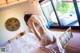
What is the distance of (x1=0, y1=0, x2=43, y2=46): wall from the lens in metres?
4.60

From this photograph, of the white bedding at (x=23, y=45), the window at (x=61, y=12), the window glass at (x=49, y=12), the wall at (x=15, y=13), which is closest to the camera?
the white bedding at (x=23, y=45)

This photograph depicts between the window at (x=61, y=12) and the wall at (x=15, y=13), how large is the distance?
26.2 inches

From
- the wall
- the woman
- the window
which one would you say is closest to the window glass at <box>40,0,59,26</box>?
the window

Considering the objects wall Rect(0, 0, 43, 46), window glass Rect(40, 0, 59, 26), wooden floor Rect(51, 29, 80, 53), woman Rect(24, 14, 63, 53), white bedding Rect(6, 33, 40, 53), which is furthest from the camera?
window glass Rect(40, 0, 59, 26)

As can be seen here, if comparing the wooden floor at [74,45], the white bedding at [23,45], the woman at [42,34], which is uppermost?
the woman at [42,34]

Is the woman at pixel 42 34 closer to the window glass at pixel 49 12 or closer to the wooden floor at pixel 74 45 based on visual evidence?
the wooden floor at pixel 74 45

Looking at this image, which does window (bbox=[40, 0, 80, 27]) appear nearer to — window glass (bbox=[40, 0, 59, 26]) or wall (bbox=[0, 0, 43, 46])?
window glass (bbox=[40, 0, 59, 26])

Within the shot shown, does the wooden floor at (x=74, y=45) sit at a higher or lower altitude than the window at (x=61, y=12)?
lower

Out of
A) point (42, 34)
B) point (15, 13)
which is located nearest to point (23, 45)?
point (42, 34)

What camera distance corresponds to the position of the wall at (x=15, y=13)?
460 centimetres

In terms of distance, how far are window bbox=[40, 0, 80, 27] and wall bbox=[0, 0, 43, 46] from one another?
665mm

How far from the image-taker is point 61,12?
5.84m

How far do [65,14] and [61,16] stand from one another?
Answer: 192 mm

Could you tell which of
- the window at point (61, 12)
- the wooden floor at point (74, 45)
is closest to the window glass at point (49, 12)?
the window at point (61, 12)
